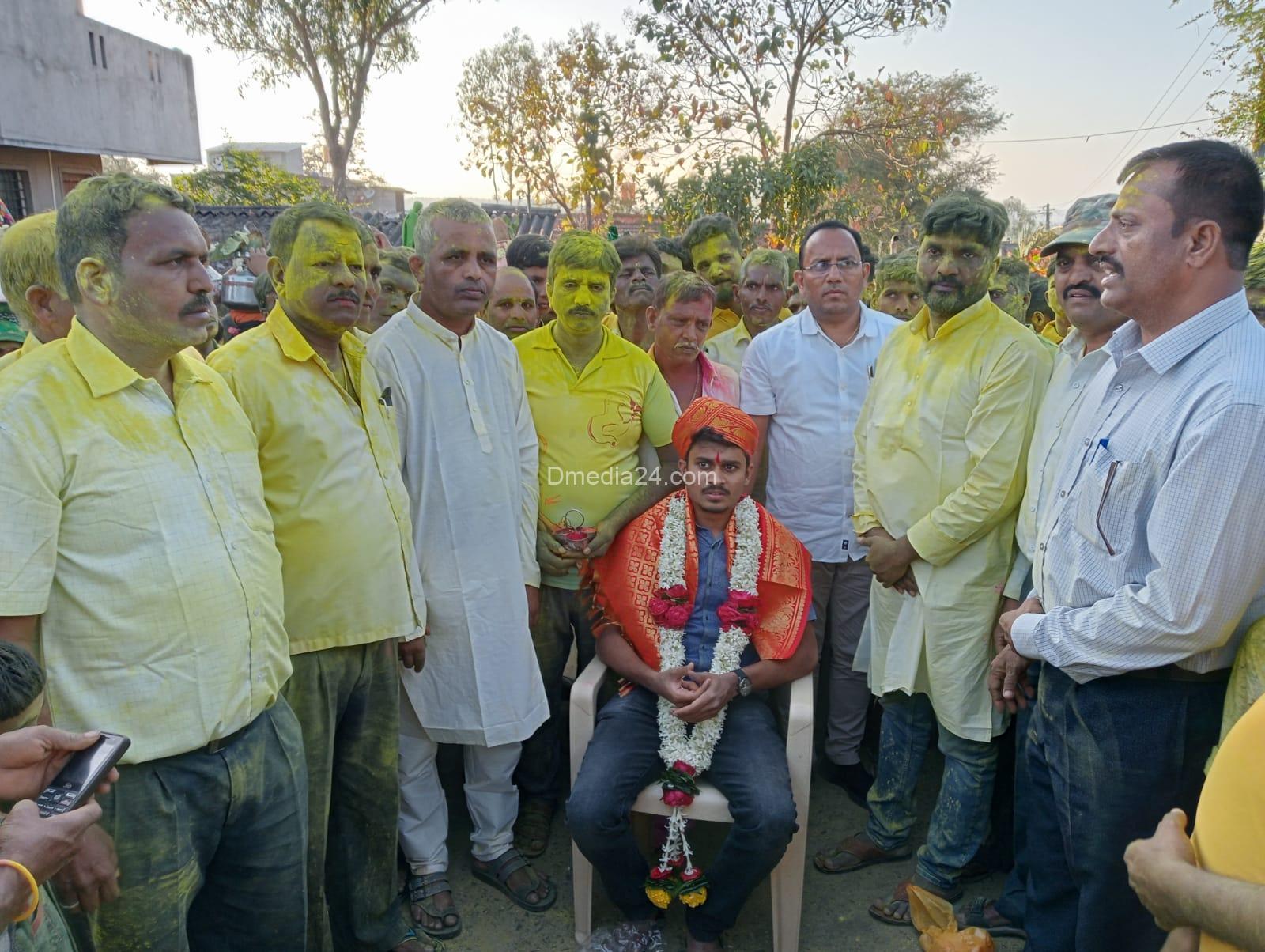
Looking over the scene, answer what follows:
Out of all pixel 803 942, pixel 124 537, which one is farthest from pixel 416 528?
pixel 803 942

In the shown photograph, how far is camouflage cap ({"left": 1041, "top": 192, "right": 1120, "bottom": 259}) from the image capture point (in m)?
3.02

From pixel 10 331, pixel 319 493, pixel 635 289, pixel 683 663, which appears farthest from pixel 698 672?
pixel 10 331

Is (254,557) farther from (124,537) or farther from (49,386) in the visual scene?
(49,386)

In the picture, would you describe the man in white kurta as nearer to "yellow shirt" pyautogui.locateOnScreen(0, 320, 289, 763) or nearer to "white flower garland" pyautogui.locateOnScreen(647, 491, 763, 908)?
"white flower garland" pyautogui.locateOnScreen(647, 491, 763, 908)

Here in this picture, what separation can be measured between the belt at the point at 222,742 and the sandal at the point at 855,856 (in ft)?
7.89

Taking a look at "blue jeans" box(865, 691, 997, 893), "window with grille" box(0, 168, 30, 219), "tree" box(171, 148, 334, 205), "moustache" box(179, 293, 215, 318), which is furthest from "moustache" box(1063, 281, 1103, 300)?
"tree" box(171, 148, 334, 205)

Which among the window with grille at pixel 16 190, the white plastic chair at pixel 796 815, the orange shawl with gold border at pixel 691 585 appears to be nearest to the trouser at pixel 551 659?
the orange shawl with gold border at pixel 691 585

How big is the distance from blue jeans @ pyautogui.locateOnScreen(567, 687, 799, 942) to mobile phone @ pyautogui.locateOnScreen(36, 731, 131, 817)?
5.33 feet

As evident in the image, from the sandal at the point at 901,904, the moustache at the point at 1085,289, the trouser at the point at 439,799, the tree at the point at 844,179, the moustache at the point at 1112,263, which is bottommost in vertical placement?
the sandal at the point at 901,904

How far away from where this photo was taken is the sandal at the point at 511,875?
3.34 m

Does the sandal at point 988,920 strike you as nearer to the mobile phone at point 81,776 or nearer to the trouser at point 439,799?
the trouser at point 439,799

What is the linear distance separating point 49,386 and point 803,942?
9.90 feet

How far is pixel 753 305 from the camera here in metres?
4.90

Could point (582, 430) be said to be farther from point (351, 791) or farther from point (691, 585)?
point (351, 791)
